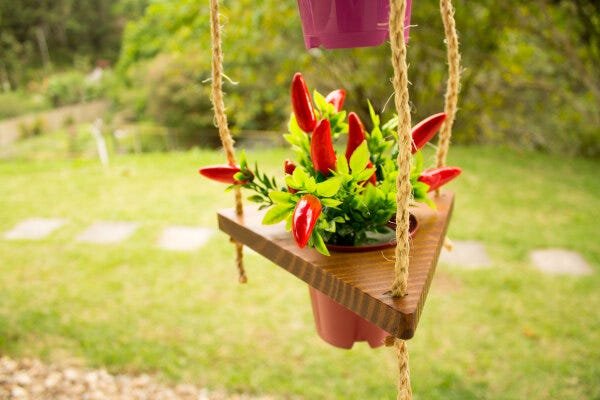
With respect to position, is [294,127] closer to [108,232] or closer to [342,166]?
[342,166]

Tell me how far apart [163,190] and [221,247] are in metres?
1.61

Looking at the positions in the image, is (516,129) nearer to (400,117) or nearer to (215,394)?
(215,394)

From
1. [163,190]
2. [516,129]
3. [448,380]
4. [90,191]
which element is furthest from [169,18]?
[516,129]

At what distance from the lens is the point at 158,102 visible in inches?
363

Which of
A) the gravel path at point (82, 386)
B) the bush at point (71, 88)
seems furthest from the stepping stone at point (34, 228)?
the bush at point (71, 88)

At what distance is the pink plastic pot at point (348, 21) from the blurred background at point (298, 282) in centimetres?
50

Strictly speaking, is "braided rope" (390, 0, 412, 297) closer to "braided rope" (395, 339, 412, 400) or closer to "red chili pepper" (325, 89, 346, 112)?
"braided rope" (395, 339, 412, 400)

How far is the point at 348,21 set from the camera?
664mm

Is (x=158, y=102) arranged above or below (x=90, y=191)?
above

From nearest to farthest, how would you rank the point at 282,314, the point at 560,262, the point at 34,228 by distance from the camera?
the point at 282,314
the point at 560,262
the point at 34,228

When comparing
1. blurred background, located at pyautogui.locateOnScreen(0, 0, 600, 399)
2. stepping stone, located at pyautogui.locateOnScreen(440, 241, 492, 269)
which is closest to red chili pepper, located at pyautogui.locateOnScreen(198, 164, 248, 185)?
blurred background, located at pyautogui.locateOnScreen(0, 0, 600, 399)

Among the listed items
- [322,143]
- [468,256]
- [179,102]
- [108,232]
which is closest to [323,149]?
[322,143]

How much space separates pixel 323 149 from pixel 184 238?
306 centimetres

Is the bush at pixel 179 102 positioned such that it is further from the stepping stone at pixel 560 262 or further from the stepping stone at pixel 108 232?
the stepping stone at pixel 560 262
